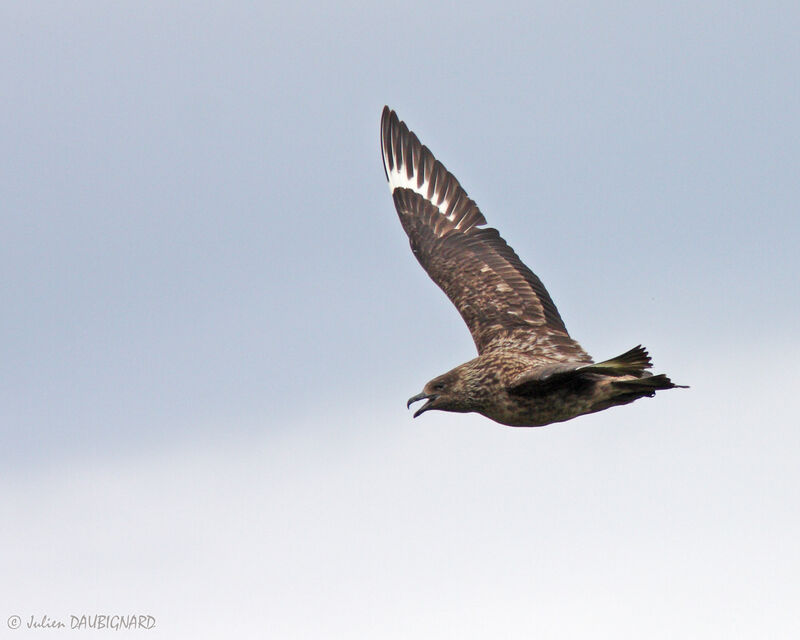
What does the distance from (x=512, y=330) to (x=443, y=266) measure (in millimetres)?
1636

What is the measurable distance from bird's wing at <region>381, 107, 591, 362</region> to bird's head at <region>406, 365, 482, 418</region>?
3.31ft

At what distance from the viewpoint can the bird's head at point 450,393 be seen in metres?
12.3

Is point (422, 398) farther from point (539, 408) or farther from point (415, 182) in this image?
point (415, 182)

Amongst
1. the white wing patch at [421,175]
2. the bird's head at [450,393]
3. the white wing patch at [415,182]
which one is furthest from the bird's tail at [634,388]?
the white wing patch at [415,182]

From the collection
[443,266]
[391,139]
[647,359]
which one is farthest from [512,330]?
[391,139]

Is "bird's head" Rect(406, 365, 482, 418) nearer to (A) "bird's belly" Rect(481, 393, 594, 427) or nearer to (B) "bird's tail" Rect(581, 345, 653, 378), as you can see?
(A) "bird's belly" Rect(481, 393, 594, 427)

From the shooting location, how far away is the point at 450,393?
12.3 m

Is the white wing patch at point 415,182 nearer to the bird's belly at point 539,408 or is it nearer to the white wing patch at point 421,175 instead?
the white wing patch at point 421,175

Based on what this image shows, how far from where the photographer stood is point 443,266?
50.0 ft

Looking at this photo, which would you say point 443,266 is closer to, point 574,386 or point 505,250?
point 505,250

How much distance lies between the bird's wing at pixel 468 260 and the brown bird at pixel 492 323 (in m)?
0.01

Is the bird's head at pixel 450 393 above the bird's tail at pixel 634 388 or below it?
above

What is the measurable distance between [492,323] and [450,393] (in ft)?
6.49

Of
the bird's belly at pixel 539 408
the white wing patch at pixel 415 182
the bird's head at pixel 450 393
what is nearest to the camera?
the bird's belly at pixel 539 408
